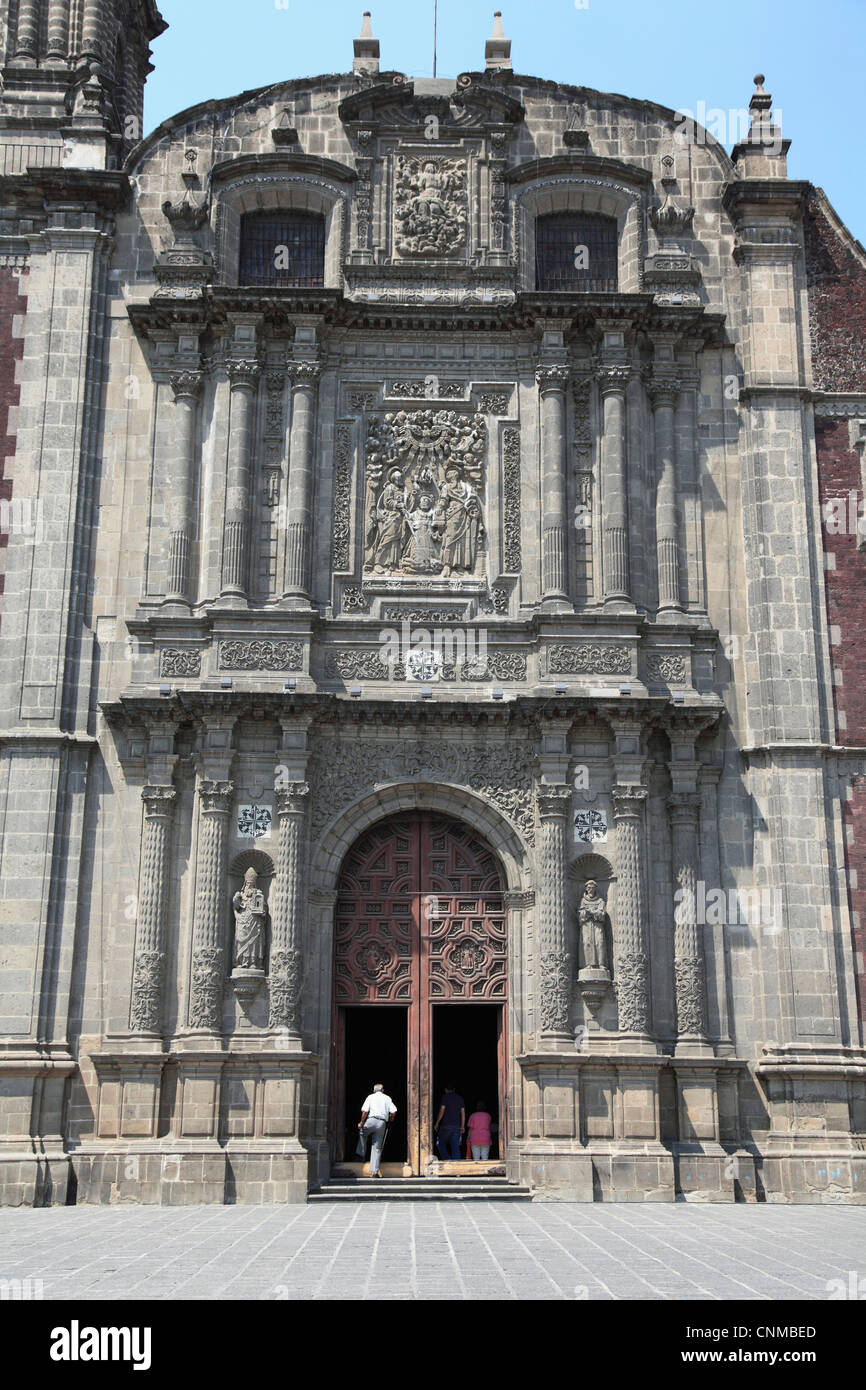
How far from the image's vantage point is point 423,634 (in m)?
24.1

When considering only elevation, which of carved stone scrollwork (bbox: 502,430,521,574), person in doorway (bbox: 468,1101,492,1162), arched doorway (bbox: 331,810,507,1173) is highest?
carved stone scrollwork (bbox: 502,430,521,574)

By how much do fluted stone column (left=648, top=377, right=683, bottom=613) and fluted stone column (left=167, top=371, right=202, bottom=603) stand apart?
774 centimetres

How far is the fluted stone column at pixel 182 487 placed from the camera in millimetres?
24156

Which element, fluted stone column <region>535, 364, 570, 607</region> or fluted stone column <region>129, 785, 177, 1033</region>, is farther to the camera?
fluted stone column <region>535, 364, 570, 607</region>

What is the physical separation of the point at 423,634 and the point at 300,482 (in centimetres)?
322

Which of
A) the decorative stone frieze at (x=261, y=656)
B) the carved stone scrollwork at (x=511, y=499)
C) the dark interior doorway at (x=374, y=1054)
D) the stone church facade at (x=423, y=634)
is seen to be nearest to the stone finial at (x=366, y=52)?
the stone church facade at (x=423, y=634)

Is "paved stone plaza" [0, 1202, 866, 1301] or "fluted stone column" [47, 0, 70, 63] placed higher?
"fluted stone column" [47, 0, 70, 63]

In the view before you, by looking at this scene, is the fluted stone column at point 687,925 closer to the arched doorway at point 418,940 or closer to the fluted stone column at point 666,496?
the arched doorway at point 418,940

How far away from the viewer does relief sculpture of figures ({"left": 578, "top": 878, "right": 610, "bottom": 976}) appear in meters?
22.2

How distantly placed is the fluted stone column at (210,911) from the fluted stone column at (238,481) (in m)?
3.40

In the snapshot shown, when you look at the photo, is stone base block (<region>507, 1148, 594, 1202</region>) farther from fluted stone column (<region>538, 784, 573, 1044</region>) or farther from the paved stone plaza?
fluted stone column (<region>538, 784, 573, 1044</region>)

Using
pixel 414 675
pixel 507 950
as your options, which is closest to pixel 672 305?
pixel 414 675

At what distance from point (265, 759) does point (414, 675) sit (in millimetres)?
2739

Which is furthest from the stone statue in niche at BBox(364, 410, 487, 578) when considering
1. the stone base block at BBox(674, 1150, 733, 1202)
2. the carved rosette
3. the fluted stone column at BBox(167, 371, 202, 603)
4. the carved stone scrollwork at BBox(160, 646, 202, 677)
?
the stone base block at BBox(674, 1150, 733, 1202)
